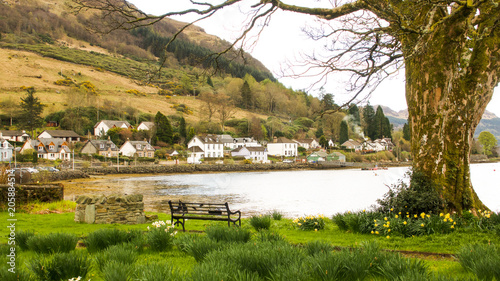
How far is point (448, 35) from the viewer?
855 centimetres

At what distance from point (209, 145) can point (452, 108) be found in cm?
7631

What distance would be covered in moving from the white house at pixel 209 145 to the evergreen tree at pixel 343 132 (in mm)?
46830

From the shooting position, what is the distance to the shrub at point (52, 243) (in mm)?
6137

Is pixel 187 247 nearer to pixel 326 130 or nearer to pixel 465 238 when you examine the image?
pixel 465 238

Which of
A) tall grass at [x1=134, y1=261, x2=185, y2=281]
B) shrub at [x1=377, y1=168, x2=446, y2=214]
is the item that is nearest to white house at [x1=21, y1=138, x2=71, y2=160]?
shrub at [x1=377, y1=168, x2=446, y2=214]

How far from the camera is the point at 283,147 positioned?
326 ft

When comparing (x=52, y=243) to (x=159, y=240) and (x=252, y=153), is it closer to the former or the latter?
(x=159, y=240)

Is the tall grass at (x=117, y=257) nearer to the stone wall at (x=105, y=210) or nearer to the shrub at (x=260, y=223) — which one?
the shrub at (x=260, y=223)

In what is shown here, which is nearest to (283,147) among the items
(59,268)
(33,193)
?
(33,193)

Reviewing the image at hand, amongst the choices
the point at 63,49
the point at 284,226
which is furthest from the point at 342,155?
the point at 63,49

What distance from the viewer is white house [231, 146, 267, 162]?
8766cm

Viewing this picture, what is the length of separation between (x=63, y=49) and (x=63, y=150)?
104 meters

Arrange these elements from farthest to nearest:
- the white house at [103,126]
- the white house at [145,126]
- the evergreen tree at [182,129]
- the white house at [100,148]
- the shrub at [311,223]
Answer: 1. the evergreen tree at [182,129]
2. the white house at [145,126]
3. the white house at [103,126]
4. the white house at [100,148]
5. the shrub at [311,223]

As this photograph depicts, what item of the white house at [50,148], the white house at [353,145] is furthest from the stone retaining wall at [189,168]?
the white house at [353,145]
